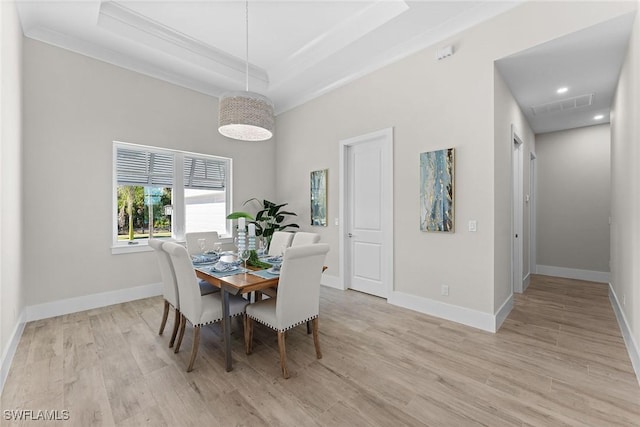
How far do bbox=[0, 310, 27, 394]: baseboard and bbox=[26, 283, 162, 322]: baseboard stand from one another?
0.14 m

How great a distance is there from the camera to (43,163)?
3.18 m

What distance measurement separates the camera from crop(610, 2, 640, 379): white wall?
220 centimetres

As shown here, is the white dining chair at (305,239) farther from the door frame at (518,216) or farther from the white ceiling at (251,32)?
the door frame at (518,216)

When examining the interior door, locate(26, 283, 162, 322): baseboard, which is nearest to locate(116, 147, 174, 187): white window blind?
locate(26, 283, 162, 322): baseboard

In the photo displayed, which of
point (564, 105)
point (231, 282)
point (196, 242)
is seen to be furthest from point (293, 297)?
point (564, 105)

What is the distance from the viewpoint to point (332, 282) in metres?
4.50

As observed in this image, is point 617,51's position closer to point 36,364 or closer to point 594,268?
point 594,268

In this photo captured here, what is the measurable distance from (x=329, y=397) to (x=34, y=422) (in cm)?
180

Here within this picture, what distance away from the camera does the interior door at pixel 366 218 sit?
395 cm

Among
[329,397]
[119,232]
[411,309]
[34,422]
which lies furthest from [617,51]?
[119,232]

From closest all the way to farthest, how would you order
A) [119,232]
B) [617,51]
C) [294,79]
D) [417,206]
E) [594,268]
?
[617,51] < [417,206] < [119,232] < [294,79] < [594,268]

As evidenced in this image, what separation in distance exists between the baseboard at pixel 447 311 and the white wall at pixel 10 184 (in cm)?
373

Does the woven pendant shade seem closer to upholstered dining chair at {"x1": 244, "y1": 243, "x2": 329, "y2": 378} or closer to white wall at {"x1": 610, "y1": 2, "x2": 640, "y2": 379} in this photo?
upholstered dining chair at {"x1": 244, "y1": 243, "x2": 329, "y2": 378}

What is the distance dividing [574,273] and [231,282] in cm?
601
